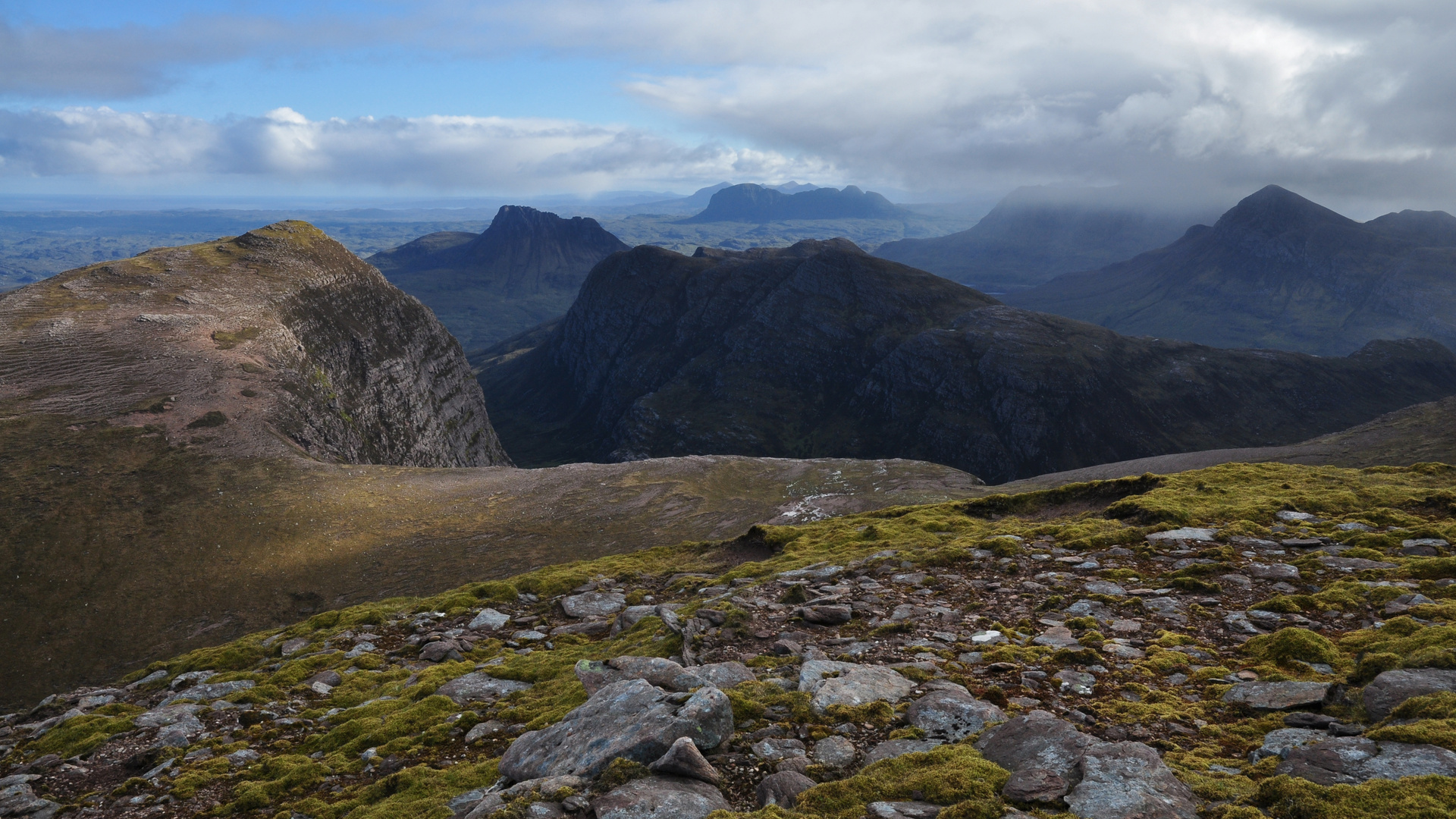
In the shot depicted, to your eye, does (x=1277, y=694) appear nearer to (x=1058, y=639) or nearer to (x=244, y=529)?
(x=1058, y=639)

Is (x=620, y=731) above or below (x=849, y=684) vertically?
above

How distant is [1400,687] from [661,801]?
618 inches

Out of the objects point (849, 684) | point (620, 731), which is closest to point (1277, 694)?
point (849, 684)

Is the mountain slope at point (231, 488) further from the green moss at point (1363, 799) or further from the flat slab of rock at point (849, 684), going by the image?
the green moss at point (1363, 799)

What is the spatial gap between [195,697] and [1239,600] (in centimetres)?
3999

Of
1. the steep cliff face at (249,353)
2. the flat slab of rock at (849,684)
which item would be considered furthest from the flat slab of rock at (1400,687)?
the steep cliff face at (249,353)

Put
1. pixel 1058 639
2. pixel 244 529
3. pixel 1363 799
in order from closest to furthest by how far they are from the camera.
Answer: pixel 1363 799 → pixel 1058 639 → pixel 244 529

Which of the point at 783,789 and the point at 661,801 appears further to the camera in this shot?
the point at 783,789

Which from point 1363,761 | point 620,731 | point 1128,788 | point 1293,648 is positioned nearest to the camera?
point 1363,761

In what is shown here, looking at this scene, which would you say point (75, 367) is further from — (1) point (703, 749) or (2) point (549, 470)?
(1) point (703, 749)

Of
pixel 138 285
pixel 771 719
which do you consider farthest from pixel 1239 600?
pixel 138 285

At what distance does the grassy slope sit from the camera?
179 feet

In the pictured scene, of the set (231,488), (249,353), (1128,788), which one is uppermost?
(249,353)

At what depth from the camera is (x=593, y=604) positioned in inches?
1323
